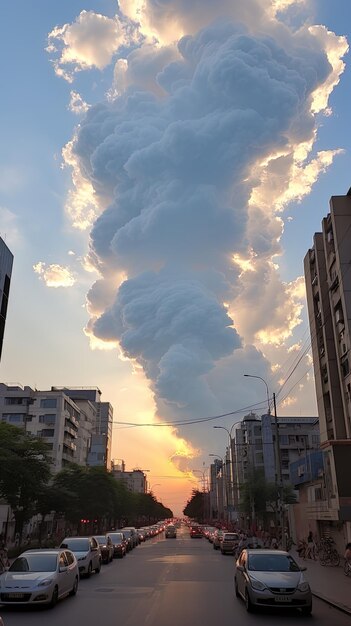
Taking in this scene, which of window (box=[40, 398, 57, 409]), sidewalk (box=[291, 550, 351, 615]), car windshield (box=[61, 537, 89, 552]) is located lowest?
sidewalk (box=[291, 550, 351, 615])

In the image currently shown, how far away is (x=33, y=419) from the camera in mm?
88312

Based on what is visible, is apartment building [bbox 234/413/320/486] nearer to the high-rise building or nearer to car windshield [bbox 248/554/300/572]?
the high-rise building

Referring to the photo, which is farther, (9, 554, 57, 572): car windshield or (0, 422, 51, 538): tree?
(0, 422, 51, 538): tree

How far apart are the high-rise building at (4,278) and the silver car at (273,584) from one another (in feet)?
119

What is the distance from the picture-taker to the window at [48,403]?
292ft

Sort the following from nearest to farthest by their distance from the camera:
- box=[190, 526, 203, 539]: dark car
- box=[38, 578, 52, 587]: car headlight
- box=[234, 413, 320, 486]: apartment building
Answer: box=[38, 578, 52, 587]: car headlight
box=[190, 526, 203, 539]: dark car
box=[234, 413, 320, 486]: apartment building

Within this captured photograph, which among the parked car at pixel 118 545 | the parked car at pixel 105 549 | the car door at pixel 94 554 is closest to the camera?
the car door at pixel 94 554

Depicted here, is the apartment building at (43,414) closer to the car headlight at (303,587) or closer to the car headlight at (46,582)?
Answer: the car headlight at (46,582)

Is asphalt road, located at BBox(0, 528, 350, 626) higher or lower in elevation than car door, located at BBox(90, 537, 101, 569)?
lower

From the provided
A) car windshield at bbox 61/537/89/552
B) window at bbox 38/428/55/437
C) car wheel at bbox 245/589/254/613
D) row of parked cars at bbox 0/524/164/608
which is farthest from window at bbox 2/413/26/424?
car wheel at bbox 245/589/254/613

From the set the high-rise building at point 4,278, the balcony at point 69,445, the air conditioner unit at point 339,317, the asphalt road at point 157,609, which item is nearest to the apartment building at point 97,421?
the balcony at point 69,445

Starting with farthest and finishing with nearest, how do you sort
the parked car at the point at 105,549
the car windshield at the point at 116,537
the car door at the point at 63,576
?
the car windshield at the point at 116,537
the parked car at the point at 105,549
the car door at the point at 63,576

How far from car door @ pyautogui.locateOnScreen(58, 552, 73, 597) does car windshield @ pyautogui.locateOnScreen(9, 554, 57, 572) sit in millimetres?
241

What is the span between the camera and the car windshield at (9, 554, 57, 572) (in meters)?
14.8
